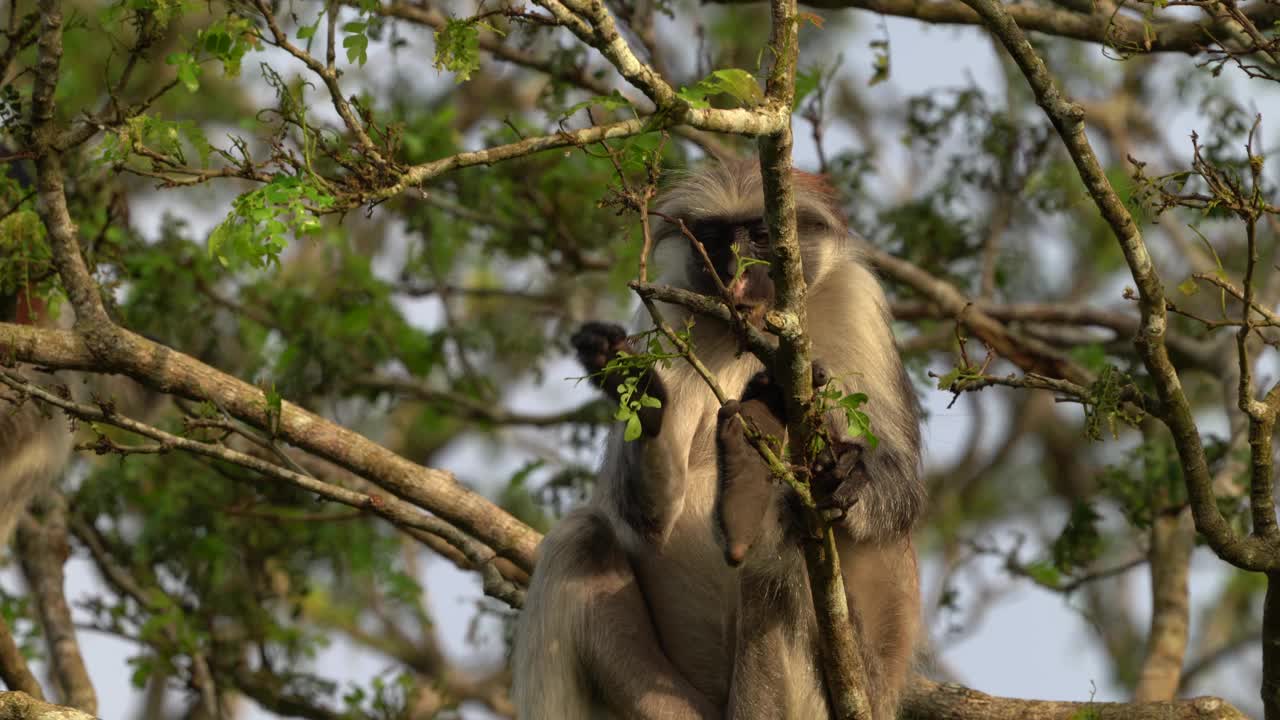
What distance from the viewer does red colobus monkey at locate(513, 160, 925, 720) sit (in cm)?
459

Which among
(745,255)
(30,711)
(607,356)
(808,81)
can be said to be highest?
(808,81)

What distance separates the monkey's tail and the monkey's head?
1060 mm

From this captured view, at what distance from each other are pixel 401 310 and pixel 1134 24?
4905 millimetres

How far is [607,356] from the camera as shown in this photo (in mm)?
4812

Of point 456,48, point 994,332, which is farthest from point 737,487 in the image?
point 994,332

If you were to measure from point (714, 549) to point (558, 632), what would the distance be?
26.2 inches

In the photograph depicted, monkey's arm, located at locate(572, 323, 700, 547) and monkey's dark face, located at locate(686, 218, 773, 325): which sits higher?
monkey's dark face, located at locate(686, 218, 773, 325)

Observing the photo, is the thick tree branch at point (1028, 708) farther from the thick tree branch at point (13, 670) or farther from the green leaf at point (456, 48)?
the thick tree branch at point (13, 670)

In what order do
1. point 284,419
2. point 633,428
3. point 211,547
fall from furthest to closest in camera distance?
point 211,547, point 284,419, point 633,428

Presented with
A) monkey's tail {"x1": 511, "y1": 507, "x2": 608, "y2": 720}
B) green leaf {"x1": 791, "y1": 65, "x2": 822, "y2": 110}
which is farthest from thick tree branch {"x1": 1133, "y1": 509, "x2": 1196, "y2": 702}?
monkey's tail {"x1": 511, "y1": 507, "x2": 608, "y2": 720}

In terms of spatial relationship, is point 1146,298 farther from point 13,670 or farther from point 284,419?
point 13,670

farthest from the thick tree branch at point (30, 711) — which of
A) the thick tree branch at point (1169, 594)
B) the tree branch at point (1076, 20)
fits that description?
the thick tree branch at point (1169, 594)

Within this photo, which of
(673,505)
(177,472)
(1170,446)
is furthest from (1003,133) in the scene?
(177,472)

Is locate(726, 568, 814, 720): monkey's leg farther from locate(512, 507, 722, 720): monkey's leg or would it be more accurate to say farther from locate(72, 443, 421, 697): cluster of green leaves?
locate(72, 443, 421, 697): cluster of green leaves
